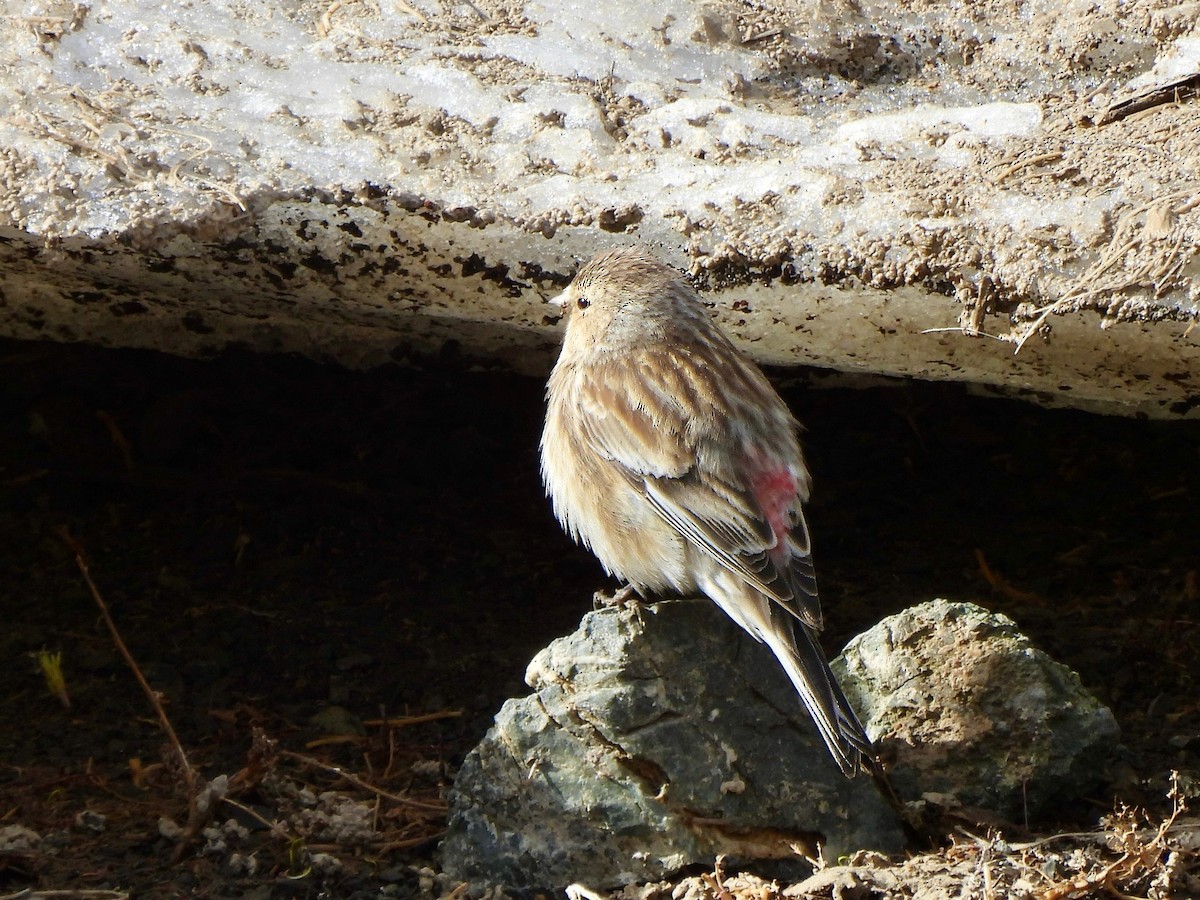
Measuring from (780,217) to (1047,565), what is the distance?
1881mm

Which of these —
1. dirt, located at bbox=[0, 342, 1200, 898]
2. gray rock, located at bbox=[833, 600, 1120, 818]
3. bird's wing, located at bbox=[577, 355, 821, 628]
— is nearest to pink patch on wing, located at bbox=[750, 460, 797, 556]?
bird's wing, located at bbox=[577, 355, 821, 628]

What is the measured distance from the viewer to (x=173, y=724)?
425 centimetres

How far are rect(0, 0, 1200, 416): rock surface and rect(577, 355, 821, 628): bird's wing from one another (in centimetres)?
41

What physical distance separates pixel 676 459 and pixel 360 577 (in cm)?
172

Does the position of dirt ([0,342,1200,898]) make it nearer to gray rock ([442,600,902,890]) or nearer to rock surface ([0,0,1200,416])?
gray rock ([442,600,902,890])

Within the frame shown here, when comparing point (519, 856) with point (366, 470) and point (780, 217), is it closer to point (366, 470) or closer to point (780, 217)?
point (780, 217)

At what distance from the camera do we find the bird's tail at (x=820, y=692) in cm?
319

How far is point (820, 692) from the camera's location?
3266 millimetres

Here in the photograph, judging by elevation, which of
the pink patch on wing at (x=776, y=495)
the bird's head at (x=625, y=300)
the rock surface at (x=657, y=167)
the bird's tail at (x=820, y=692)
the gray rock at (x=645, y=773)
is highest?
the rock surface at (x=657, y=167)

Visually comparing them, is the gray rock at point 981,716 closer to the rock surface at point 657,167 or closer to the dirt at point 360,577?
the dirt at point 360,577

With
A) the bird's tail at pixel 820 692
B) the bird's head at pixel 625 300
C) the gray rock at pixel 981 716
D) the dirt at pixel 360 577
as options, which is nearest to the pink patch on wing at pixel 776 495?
the bird's tail at pixel 820 692

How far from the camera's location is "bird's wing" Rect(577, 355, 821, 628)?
3.51 metres

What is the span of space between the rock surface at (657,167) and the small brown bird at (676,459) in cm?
16

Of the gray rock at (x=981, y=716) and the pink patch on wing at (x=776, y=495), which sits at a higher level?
the pink patch on wing at (x=776, y=495)
